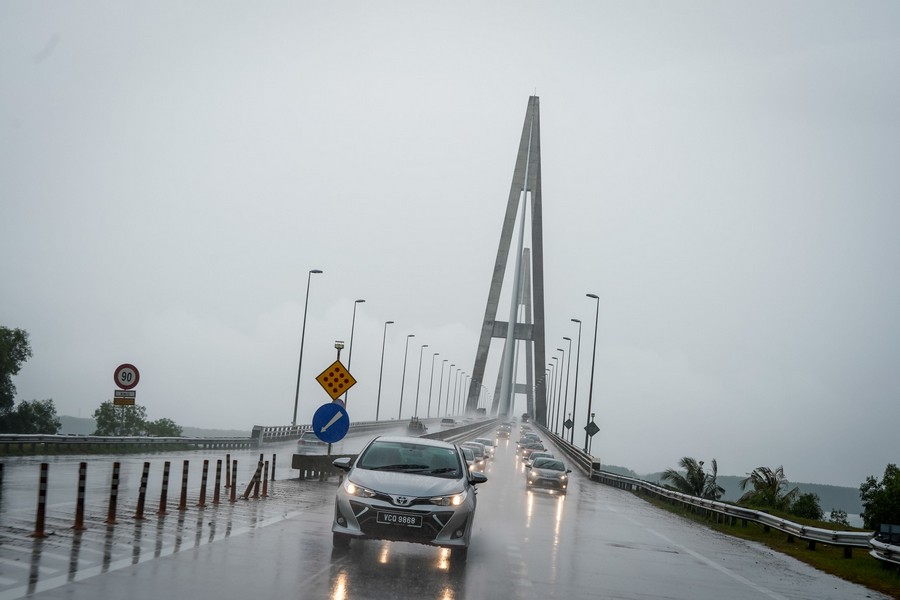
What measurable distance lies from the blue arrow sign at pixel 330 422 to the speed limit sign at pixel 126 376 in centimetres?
401

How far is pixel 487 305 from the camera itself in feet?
340

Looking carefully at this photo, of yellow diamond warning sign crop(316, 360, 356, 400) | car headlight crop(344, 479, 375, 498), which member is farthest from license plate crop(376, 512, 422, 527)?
yellow diamond warning sign crop(316, 360, 356, 400)

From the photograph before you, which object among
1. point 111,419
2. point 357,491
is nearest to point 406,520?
point 357,491

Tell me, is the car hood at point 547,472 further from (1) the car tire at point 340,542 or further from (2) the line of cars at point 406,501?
(1) the car tire at point 340,542

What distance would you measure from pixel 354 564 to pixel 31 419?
212 feet

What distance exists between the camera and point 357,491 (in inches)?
497

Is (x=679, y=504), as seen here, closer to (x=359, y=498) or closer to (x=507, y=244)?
(x=359, y=498)

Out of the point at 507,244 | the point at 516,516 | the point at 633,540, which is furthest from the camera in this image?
the point at 507,244

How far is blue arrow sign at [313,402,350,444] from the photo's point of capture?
23.0m

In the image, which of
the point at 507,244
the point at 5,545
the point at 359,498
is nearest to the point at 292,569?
the point at 359,498

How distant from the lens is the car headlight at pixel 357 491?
12492mm

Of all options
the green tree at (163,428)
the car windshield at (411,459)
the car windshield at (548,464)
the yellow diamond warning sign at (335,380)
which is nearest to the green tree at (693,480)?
the car windshield at (548,464)

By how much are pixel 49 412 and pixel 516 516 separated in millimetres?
58635

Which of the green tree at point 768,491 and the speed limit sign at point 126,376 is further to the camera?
the green tree at point 768,491
